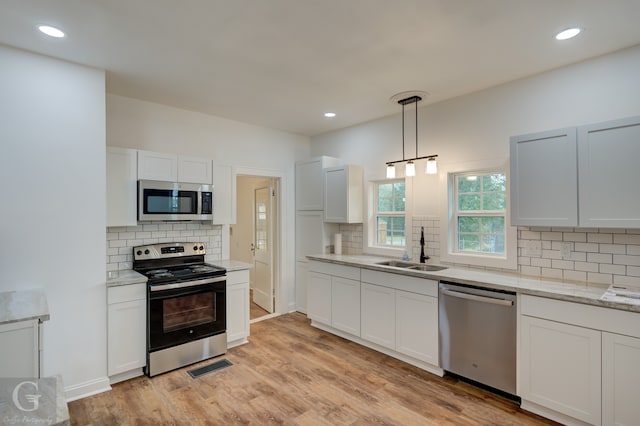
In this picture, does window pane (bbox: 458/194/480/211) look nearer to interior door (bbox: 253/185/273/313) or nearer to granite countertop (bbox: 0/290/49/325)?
interior door (bbox: 253/185/273/313)

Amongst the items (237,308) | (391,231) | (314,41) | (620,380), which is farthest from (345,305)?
(314,41)

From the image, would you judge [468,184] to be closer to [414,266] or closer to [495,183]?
[495,183]

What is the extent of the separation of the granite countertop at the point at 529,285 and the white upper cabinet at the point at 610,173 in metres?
0.52

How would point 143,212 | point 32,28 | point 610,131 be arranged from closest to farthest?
point 32,28 → point 610,131 → point 143,212

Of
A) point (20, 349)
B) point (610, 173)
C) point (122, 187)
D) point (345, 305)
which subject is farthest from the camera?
point (345, 305)

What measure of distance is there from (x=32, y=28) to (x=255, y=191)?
3694 millimetres

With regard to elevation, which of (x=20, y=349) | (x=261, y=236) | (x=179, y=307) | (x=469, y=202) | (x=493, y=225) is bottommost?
(x=179, y=307)

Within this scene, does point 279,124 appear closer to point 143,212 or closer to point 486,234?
point 143,212

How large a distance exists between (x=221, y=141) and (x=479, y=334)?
366 centimetres

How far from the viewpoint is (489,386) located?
284 cm

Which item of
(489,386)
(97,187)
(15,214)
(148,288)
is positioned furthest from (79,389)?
(489,386)

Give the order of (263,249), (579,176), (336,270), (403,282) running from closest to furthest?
(579,176), (403,282), (336,270), (263,249)

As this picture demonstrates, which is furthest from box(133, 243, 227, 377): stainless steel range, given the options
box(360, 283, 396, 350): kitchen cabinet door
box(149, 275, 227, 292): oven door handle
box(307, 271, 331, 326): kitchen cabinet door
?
box(360, 283, 396, 350): kitchen cabinet door

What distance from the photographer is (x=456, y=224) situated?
146 inches
